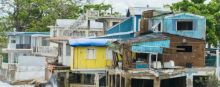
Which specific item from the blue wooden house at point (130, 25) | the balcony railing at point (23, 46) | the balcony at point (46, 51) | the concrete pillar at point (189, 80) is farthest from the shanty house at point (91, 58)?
the balcony railing at point (23, 46)

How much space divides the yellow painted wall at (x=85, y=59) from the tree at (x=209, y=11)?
7.34 metres

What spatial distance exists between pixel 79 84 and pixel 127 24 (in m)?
5.70

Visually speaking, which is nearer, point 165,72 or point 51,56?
point 165,72

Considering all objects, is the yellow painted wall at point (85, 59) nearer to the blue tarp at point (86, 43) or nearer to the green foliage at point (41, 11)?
the blue tarp at point (86, 43)

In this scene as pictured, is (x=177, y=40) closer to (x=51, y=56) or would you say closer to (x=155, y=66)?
(x=155, y=66)

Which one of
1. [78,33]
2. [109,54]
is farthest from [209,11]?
[78,33]

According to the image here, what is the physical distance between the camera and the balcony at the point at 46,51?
48938mm

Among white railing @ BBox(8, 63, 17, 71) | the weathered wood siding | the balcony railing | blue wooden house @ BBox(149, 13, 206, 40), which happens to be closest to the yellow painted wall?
blue wooden house @ BBox(149, 13, 206, 40)

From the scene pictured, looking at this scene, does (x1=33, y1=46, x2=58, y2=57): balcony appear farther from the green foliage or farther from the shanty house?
the shanty house

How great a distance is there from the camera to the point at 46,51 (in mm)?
50406

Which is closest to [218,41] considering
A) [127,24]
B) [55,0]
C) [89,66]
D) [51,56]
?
[127,24]

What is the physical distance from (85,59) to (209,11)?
418 inches

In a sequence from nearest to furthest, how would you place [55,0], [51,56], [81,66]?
[81,66], [51,56], [55,0]

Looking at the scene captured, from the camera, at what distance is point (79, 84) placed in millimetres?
38688
